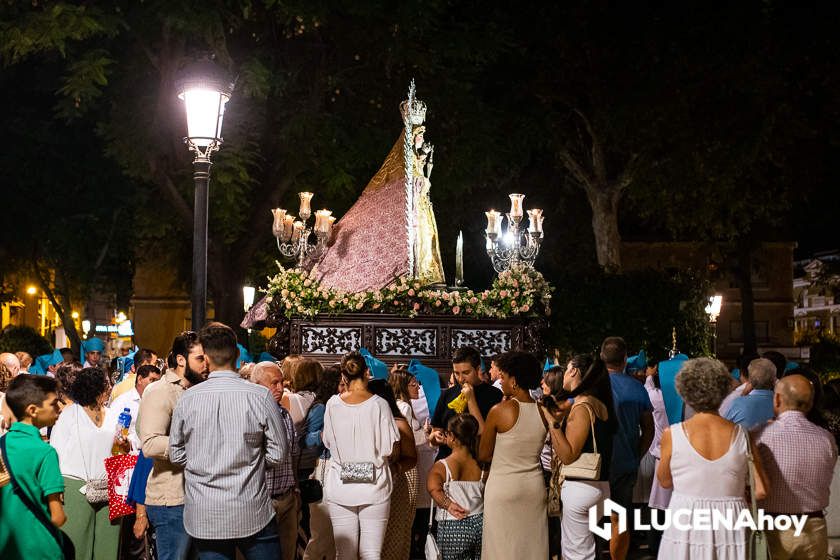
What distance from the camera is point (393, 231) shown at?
16.1m

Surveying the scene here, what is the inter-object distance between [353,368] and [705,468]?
2.79 m

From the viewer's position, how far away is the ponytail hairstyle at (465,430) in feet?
25.0

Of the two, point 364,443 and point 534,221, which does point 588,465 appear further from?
point 534,221

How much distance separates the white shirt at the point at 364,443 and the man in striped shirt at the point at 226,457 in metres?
1.64

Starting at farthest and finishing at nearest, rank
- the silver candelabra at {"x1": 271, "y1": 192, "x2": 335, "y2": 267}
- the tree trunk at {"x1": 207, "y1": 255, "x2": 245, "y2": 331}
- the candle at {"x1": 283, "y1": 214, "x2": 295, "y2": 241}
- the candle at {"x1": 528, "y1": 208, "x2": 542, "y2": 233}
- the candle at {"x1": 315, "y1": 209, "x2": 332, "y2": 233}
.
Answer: the tree trunk at {"x1": 207, "y1": 255, "x2": 245, "y2": 331} < the candle at {"x1": 283, "y1": 214, "x2": 295, "y2": 241} < the candle at {"x1": 528, "y1": 208, "x2": 542, "y2": 233} < the silver candelabra at {"x1": 271, "y1": 192, "x2": 335, "y2": 267} < the candle at {"x1": 315, "y1": 209, "x2": 332, "y2": 233}

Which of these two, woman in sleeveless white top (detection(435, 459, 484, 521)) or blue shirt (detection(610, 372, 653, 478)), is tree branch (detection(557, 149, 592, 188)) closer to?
blue shirt (detection(610, 372, 653, 478))

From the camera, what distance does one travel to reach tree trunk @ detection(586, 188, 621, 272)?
32.8 meters

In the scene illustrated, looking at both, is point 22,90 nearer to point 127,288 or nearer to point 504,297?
point 127,288

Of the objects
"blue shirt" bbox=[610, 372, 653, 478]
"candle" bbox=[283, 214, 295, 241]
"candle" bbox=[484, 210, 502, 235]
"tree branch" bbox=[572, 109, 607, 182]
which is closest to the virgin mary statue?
"candle" bbox=[283, 214, 295, 241]

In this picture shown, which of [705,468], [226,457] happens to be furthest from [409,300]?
[705,468]

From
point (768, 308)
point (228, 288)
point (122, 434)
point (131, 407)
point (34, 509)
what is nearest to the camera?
point (34, 509)

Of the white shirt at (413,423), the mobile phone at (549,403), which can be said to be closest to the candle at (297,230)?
the white shirt at (413,423)

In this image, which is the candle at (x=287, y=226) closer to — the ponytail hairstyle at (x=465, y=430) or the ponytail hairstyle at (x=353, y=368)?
the ponytail hairstyle at (x=353, y=368)

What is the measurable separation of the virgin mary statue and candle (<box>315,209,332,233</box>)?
417 millimetres
